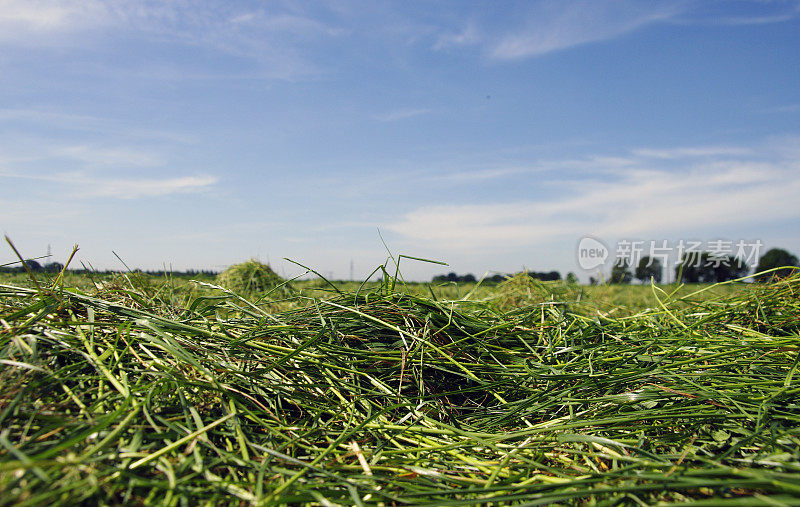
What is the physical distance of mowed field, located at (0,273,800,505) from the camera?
3.40ft

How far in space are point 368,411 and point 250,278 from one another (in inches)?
188

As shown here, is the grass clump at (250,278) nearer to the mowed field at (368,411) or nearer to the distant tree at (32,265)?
the distant tree at (32,265)

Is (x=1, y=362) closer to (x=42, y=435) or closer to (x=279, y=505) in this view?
(x=42, y=435)

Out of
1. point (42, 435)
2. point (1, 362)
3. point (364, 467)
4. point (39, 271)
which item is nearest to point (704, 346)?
point (364, 467)

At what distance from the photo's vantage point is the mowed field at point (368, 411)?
40.8 inches

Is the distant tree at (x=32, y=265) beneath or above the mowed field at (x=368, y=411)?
above

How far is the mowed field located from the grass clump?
377 cm

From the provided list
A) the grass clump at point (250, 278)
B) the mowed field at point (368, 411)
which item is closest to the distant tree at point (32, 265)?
the mowed field at point (368, 411)

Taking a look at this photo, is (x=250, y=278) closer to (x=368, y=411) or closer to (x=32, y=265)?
(x=32, y=265)

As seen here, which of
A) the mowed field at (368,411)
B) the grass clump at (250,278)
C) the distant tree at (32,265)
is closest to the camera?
the mowed field at (368,411)

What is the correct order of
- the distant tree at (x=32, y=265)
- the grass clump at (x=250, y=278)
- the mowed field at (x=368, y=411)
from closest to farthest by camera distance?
the mowed field at (x=368, y=411)
the distant tree at (x=32, y=265)
the grass clump at (x=250, y=278)

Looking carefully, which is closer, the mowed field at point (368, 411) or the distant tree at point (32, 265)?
the mowed field at point (368, 411)

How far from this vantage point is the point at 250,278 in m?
5.90

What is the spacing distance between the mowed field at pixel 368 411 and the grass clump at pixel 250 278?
149 inches
